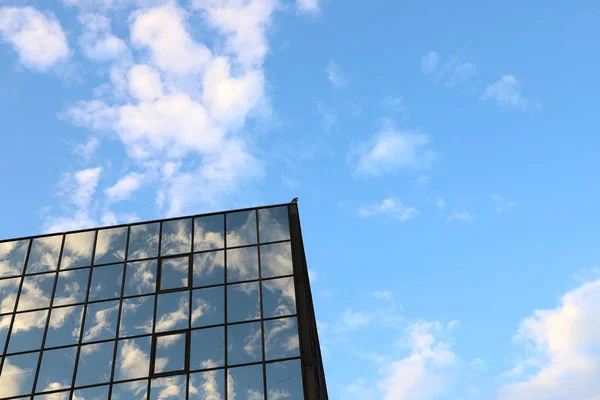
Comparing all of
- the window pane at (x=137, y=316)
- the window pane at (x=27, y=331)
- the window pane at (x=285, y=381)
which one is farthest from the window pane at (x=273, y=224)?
the window pane at (x=27, y=331)

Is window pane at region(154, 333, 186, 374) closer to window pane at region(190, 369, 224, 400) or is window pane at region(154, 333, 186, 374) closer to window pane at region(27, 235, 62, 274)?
window pane at region(190, 369, 224, 400)

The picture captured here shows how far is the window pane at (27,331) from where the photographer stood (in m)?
27.5

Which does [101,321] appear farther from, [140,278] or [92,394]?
[92,394]

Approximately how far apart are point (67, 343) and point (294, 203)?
12663mm

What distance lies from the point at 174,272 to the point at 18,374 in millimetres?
8091

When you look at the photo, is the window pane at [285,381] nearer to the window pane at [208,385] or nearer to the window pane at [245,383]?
the window pane at [245,383]

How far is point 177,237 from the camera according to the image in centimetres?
3042

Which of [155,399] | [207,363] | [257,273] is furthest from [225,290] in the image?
[155,399]

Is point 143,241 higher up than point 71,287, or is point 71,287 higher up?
point 143,241

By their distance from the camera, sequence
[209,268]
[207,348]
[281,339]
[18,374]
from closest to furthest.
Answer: [281,339] → [207,348] → [18,374] → [209,268]

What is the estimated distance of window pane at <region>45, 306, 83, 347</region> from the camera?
2738cm

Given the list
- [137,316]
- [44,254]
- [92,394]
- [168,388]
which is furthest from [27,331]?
[168,388]

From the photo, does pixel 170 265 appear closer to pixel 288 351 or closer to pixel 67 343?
pixel 67 343

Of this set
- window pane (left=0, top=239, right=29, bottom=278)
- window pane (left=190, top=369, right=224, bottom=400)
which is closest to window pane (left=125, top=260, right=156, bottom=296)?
window pane (left=190, top=369, right=224, bottom=400)
